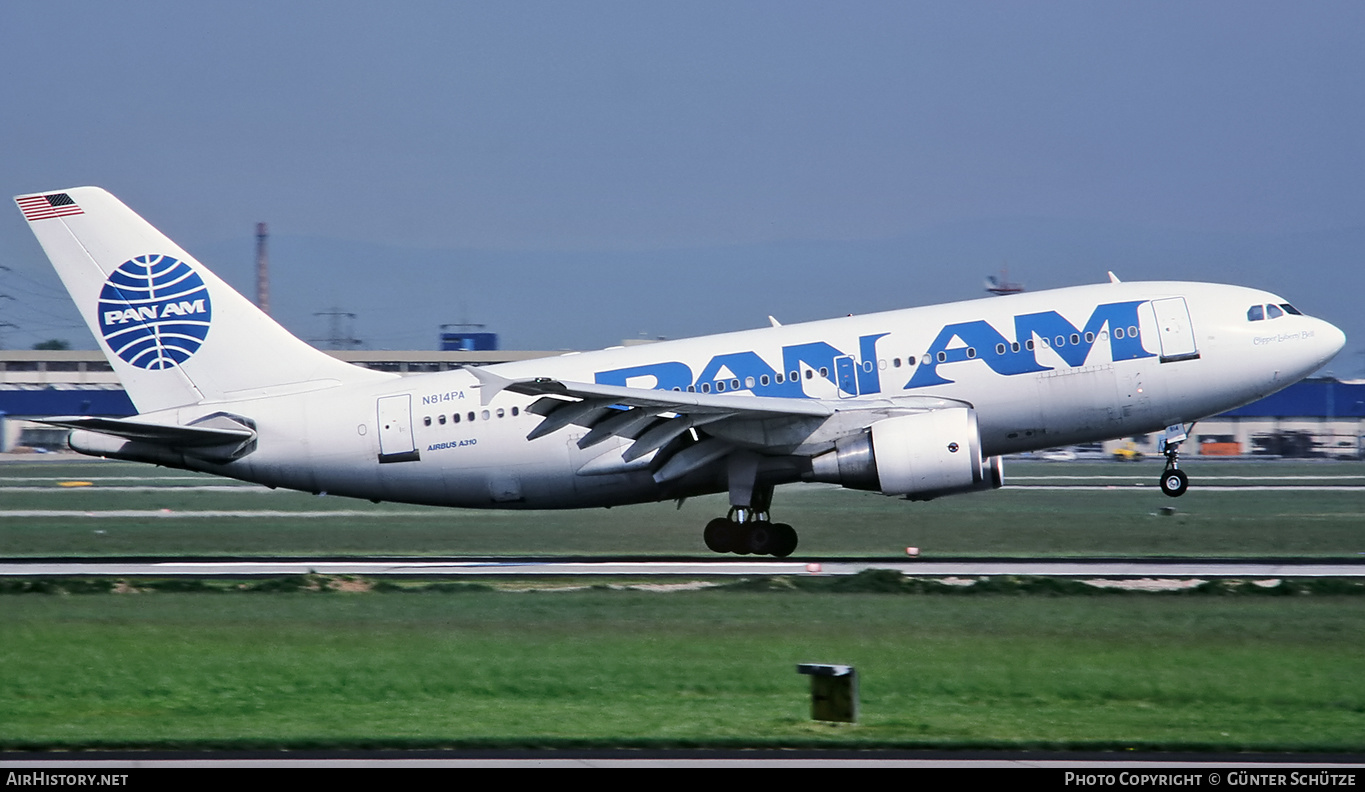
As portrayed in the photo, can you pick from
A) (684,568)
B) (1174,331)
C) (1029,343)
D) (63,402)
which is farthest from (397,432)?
(63,402)

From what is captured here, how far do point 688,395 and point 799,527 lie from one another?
10.9 meters

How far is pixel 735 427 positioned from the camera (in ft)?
85.9

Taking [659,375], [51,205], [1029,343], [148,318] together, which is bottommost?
[659,375]

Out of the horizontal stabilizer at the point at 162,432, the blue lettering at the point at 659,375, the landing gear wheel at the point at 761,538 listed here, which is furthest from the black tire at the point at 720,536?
the horizontal stabilizer at the point at 162,432

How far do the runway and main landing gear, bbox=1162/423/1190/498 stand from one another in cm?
141

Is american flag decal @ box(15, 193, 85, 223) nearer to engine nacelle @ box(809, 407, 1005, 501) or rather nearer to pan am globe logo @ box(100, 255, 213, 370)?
pan am globe logo @ box(100, 255, 213, 370)

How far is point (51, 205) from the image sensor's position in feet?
96.4

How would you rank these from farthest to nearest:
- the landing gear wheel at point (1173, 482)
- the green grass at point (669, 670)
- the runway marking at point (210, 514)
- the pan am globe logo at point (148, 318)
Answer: the runway marking at point (210, 514)
the pan am globe logo at point (148, 318)
the landing gear wheel at point (1173, 482)
the green grass at point (669, 670)

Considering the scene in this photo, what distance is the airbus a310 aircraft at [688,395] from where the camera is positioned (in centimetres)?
2612

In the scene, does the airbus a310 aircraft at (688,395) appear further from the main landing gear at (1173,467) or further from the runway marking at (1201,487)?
the runway marking at (1201,487)

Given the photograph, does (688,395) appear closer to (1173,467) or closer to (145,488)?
(1173,467)

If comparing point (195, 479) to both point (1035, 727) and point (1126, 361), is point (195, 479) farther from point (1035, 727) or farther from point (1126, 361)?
point (1035, 727)

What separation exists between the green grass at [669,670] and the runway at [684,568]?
3.19 metres
